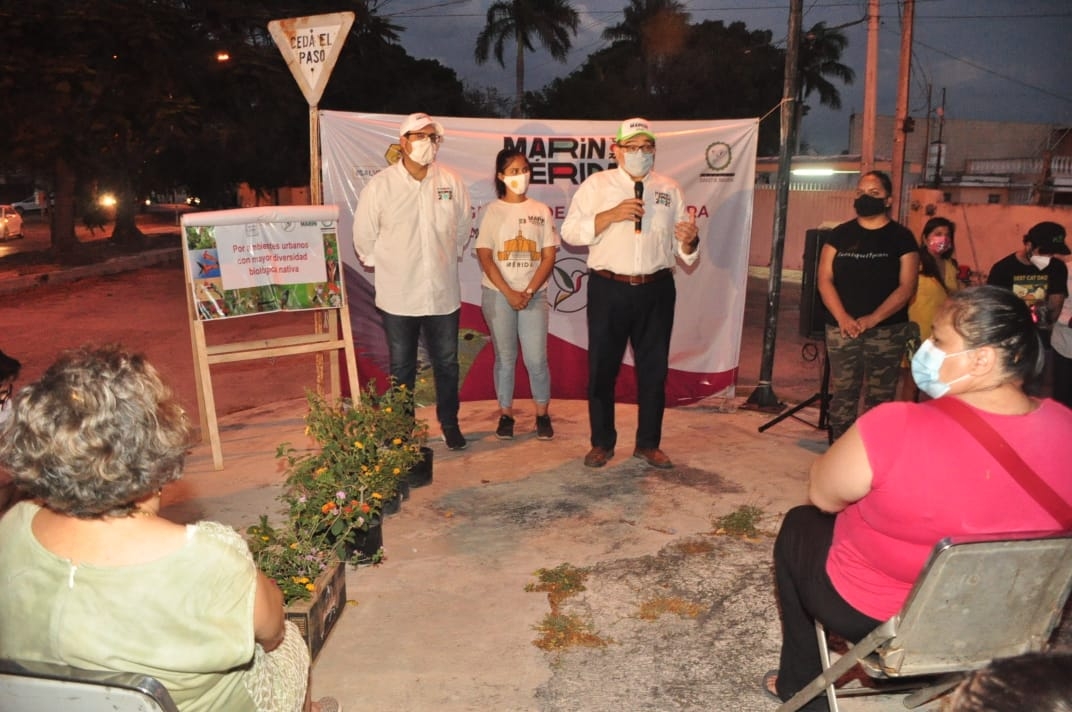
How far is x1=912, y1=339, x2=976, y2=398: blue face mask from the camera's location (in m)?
2.56

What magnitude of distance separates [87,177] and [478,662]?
23726 mm

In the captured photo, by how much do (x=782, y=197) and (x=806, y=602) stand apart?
478 cm

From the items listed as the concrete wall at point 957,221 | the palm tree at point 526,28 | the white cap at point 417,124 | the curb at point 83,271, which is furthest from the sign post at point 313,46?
the palm tree at point 526,28

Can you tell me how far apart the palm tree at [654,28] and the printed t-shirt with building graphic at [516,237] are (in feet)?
122

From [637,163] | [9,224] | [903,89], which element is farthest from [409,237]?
[9,224]

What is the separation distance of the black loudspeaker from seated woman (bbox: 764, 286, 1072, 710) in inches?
145

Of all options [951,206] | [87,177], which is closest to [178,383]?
[951,206]

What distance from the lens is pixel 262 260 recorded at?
5688 millimetres

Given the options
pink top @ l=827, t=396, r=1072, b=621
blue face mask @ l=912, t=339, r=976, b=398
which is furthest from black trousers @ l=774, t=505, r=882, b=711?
blue face mask @ l=912, t=339, r=976, b=398

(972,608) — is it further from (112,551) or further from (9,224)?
(9,224)

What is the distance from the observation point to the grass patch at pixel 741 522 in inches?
185

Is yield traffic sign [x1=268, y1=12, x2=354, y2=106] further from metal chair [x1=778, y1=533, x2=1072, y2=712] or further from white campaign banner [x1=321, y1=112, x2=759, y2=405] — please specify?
metal chair [x1=778, y1=533, x2=1072, y2=712]

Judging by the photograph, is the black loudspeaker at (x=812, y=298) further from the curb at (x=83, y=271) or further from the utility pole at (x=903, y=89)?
the curb at (x=83, y=271)

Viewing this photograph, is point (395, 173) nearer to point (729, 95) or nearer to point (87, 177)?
point (87, 177)
